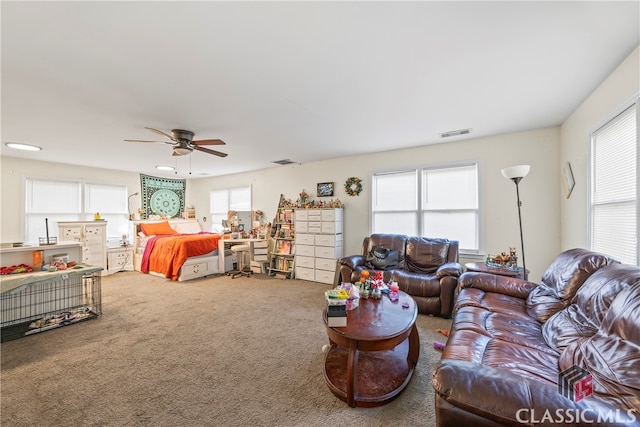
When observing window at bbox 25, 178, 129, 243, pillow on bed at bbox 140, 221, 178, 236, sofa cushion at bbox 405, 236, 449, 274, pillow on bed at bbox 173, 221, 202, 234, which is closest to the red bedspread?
pillow on bed at bbox 140, 221, 178, 236

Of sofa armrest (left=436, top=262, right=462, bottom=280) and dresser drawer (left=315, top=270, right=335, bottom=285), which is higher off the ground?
sofa armrest (left=436, top=262, right=462, bottom=280)

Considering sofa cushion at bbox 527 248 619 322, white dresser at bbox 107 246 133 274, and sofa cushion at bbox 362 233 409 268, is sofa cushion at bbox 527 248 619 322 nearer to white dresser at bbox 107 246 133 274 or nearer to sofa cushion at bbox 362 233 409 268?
sofa cushion at bbox 362 233 409 268

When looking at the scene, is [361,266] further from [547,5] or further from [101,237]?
[101,237]

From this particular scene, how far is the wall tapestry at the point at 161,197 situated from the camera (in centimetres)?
657

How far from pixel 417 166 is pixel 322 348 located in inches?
130

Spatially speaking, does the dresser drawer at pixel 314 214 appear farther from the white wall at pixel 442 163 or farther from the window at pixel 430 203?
the window at pixel 430 203

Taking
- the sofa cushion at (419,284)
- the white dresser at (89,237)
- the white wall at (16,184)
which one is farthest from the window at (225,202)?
the sofa cushion at (419,284)

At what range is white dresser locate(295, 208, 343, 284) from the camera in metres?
4.67

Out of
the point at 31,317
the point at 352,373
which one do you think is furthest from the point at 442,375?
the point at 31,317

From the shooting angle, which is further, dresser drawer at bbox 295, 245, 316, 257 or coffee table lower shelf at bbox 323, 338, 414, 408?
dresser drawer at bbox 295, 245, 316, 257

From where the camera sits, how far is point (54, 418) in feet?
5.09

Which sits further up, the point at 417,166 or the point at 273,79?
the point at 273,79

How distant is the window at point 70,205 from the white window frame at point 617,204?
26.2 ft

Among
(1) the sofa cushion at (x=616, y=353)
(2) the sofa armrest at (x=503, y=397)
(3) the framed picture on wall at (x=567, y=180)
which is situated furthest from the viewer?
(3) the framed picture on wall at (x=567, y=180)
